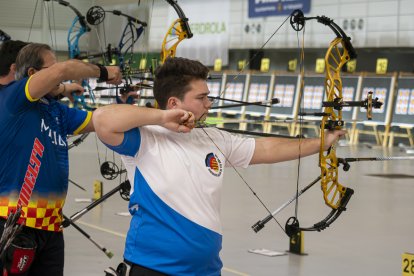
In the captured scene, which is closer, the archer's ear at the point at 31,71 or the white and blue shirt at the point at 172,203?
the white and blue shirt at the point at 172,203

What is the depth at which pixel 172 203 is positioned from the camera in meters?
1.94

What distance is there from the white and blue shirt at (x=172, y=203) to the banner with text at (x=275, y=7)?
1260 cm

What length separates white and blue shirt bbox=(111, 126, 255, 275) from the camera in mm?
1925

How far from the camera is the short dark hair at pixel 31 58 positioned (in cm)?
252

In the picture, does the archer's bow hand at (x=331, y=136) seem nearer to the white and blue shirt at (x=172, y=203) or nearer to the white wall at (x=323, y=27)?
the white and blue shirt at (x=172, y=203)

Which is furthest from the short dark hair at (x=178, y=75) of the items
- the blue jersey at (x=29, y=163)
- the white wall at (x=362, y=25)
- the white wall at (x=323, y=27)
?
the white wall at (x=362, y=25)

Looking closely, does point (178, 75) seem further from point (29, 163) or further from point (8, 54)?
point (8, 54)

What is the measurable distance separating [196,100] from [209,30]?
14.8 metres

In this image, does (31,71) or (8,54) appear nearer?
(31,71)

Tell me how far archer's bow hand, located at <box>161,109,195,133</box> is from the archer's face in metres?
0.08

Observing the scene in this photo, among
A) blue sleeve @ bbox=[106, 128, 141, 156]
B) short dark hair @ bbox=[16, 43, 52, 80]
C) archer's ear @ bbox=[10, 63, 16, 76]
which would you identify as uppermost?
short dark hair @ bbox=[16, 43, 52, 80]

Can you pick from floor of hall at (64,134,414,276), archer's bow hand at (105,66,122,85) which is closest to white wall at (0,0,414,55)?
floor of hall at (64,134,414,276)

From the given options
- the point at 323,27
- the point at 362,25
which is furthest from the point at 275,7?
the point at 362,25

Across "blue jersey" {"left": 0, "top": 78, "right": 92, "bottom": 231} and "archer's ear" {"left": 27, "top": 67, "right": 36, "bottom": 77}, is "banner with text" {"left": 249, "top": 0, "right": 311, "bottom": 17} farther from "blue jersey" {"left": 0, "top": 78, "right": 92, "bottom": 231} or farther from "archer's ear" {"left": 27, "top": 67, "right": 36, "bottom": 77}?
"blue jersey" {"left": 0, "top": 78, "right": 92, "bottom": 231}
